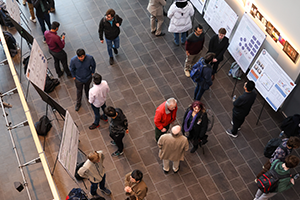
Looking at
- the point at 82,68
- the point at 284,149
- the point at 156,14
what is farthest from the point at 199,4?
the point at 284,149

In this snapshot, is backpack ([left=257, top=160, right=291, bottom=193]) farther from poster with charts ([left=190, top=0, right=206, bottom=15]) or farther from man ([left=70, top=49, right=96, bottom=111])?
poster with charts ([left=190, top=0, right=206, bottom=15])

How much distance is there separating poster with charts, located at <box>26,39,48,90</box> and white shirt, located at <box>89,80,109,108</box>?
97 centimetres

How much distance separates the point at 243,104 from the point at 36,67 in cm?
395

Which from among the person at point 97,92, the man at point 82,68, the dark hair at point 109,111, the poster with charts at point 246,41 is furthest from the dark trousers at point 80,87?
the poster with charts at point 246,41

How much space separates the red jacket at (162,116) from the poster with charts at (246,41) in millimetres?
2410

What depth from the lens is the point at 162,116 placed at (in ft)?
18.5

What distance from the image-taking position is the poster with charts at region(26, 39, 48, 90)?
17.7 ft

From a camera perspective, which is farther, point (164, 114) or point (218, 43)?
point (218, 43)

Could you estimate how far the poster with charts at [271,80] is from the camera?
6.02 m

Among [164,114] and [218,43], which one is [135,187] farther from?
[218,43]

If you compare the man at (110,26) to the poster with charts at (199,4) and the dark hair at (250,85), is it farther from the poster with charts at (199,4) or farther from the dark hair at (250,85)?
the dark hair at (250,85)

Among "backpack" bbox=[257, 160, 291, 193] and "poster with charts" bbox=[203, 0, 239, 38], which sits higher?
"poster with charts" bbox=[203, 0, 239, 38]

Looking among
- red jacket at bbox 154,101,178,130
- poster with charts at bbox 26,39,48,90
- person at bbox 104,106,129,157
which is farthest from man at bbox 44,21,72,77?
red jacket at bbox 154,101,178,130

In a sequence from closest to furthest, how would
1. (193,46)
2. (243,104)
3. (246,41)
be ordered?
(243,104), (246,41), (193,46)
